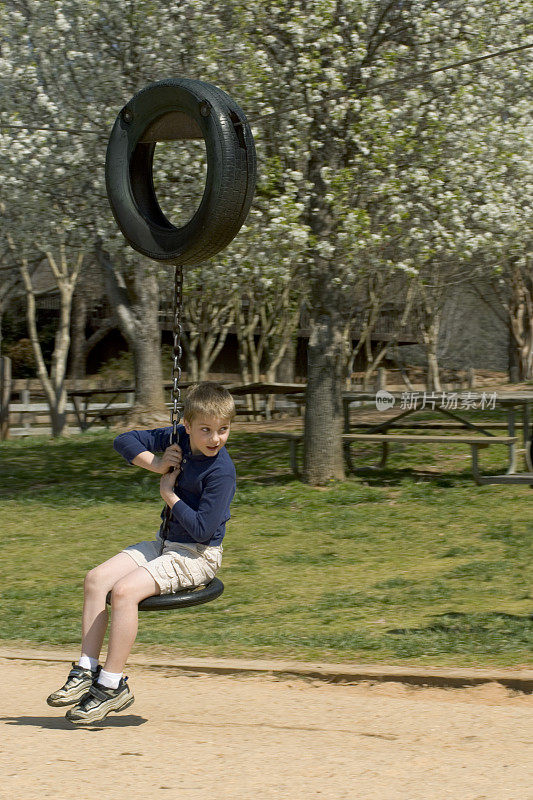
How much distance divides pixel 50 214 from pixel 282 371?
44.2 feet

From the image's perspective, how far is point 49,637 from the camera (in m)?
6.89

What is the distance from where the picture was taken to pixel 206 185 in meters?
4.62

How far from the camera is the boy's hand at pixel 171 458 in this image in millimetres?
4547

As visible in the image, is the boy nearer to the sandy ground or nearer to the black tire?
the sandy ground

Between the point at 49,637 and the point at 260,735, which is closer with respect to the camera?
the point at 260,735

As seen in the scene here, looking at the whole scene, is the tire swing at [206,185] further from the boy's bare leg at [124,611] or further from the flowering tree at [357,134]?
the flowering tree at [357,134]

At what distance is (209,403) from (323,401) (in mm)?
7995

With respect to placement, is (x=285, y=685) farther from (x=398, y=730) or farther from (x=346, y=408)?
(x=346, y=408)

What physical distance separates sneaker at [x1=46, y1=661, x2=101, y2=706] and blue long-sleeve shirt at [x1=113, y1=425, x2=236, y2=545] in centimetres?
69

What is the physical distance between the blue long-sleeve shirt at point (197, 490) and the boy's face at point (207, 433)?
82 millimetres

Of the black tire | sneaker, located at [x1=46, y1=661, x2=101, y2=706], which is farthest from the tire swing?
sneaker, located at [x1=46, y1=661, x2=101, y2=706]

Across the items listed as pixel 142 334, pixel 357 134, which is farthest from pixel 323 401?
pixel 142 334

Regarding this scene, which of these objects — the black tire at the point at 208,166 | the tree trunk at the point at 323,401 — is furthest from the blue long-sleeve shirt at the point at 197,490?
the tree trunk at the point at 323,401

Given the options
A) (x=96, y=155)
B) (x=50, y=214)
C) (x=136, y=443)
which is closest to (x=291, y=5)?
(x=96, y=155)
